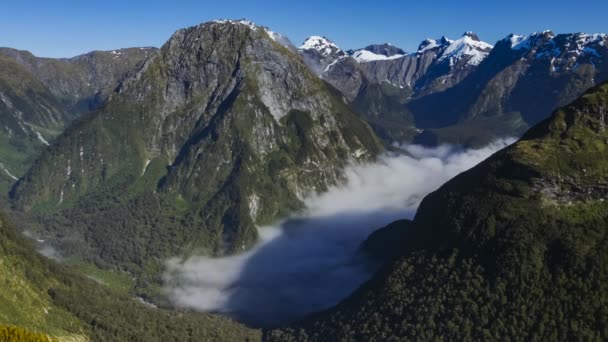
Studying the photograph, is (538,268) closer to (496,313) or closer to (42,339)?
(496,313)

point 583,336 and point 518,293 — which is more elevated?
point 518,293

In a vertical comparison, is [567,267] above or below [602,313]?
above

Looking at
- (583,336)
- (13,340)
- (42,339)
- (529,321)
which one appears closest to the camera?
(13,340)

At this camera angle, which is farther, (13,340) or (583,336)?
(583,336)

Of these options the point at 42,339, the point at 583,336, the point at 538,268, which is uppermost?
the point at 538,268

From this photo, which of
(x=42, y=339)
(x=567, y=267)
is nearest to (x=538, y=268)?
(x=567, y=267)

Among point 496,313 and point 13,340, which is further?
point 496,313

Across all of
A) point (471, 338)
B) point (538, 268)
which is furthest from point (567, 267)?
point (471, 338)

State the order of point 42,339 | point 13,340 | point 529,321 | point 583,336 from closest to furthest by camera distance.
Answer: point 13,340, point 42,339, point 583,336, point 529,321

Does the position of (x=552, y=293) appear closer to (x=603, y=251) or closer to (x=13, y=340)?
(x=603, y=251)
